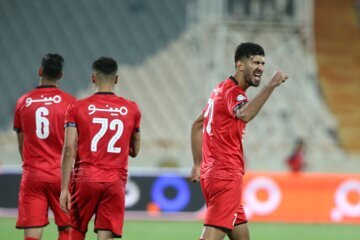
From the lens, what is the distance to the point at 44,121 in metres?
7.39

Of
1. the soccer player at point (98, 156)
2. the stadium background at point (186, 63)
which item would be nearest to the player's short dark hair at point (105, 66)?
the soccer player at point (98, 156)

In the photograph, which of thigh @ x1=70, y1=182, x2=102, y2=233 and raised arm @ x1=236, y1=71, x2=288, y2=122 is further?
thigh @ x1=70, y1=182, x2=102, y2=233

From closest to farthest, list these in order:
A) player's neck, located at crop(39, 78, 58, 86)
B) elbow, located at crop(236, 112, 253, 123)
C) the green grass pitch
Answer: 1. elbow, located at crop(236, 112, 253, 123)
2. player's neck, located at crop(39, 78, 58, 86)
3. the green grass pitch

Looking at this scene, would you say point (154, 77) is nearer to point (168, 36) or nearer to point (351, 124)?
point (168, 36)

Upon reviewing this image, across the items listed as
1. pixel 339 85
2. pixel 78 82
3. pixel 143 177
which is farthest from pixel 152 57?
pixel 143 177

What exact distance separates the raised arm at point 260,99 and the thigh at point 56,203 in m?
1.90

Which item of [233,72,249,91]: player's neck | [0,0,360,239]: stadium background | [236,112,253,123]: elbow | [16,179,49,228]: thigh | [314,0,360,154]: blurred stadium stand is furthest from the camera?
[314,0,360,154]: blurred stadium stand

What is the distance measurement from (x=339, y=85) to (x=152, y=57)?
215 inches

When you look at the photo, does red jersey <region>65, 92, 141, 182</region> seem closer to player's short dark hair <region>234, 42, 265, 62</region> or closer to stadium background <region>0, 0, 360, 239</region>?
player's short dark hair <region>234, 42, 265, 62</region>

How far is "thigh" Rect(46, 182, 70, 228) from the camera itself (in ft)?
24.3

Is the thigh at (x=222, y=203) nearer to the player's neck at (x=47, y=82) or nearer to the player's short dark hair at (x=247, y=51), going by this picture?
the player's short dark hair at (x=247, y=51)

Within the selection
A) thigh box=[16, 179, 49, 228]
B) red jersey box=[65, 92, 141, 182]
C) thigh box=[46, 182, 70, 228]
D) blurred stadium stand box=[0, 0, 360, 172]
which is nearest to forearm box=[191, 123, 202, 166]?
red jersey box=[65, 92, 141, 182]

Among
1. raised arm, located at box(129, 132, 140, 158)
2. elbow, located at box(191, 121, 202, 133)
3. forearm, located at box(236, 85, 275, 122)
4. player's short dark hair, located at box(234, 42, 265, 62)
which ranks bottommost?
raised arm, located at box(129, 132, 140, 158)

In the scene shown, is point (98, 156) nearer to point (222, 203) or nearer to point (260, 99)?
point (222, 203)
